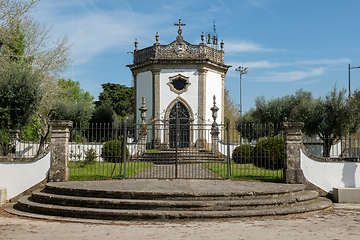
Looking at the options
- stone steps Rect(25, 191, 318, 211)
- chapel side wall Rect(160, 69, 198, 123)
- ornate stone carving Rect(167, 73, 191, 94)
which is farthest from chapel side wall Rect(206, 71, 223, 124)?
stone steps Rect(25, 191, 318, 211)

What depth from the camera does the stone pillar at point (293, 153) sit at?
10461 millimetres

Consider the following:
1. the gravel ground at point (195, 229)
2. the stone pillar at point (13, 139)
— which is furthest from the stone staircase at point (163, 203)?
the stone pillar at point (13, 139)

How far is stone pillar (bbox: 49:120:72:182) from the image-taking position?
10.4 meters

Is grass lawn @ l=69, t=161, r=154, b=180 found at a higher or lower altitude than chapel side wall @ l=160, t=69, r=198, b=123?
lower

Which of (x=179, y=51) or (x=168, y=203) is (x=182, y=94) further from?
(x=168, y=203)

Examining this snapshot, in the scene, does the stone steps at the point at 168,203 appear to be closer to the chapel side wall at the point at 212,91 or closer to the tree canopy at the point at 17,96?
the tree canopy at the point at 17,96

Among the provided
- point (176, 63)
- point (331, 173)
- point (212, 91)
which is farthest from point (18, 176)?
point (212, 91)

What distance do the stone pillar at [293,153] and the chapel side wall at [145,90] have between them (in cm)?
1260

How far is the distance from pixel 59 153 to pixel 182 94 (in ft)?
41.1

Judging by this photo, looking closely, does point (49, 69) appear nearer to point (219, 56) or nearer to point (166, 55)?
point (166, 55)

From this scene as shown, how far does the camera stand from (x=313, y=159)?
10.7 metres

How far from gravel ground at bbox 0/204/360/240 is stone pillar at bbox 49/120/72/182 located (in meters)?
2.58

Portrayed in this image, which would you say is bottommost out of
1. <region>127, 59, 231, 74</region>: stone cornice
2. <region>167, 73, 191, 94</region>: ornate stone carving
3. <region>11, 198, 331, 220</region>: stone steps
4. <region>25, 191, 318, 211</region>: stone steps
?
<region>11, 198, 331, 220</region>: stone steps

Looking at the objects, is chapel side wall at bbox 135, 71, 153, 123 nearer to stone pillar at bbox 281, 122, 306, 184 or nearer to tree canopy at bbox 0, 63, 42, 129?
tree canopy at bbox 0, 63, 42, 129
